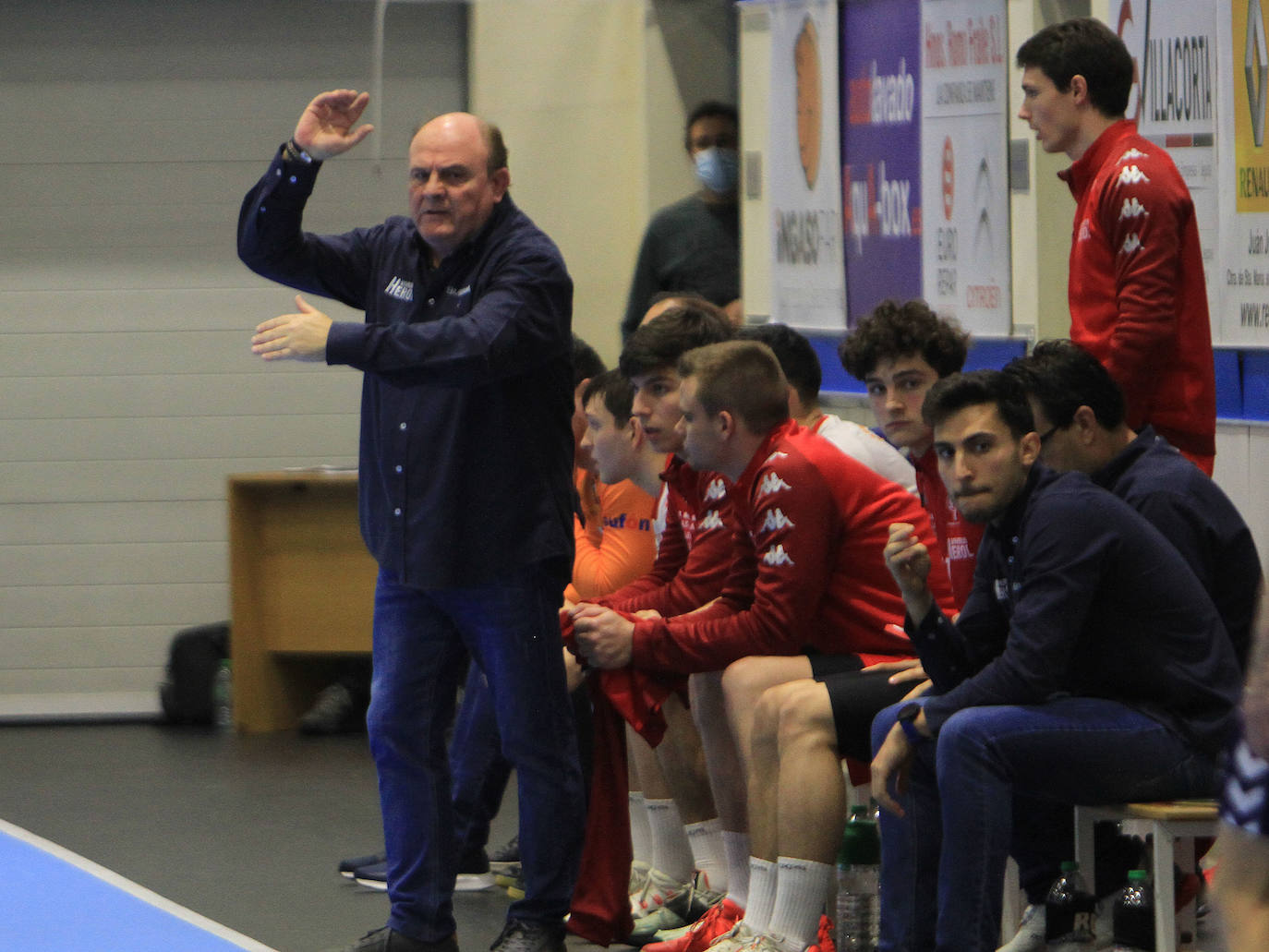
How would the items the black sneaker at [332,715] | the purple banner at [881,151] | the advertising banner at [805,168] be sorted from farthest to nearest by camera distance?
the black sneaker at [332,715]
the advertising banner at [805,168]
the purple banner at [881,151]

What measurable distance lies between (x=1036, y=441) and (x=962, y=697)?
0.50 meters

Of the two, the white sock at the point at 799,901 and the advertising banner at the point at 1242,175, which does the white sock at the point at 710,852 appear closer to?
the white sock at the point at 799,901

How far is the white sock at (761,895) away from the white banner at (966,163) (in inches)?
108

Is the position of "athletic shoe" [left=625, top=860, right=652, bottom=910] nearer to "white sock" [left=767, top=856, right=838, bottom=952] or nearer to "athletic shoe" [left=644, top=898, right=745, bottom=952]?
"athletic shoe" [left=644, top=898, right=745, bottom=952]

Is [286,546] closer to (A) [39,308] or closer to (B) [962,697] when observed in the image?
(A) [39,308]

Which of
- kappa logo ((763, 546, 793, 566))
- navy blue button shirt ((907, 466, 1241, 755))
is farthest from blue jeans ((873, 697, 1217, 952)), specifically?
kappa logo ((763, 546, 793, 566))

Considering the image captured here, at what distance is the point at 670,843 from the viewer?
4.52m

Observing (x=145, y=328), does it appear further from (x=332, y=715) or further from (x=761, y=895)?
(x=761, y=895)

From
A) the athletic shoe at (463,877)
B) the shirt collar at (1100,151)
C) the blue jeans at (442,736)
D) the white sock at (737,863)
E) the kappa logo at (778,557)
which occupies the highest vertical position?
the shirt collar at (1100,151)

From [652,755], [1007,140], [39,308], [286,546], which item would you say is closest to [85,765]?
[286,546]

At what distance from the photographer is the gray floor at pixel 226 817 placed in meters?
4.85

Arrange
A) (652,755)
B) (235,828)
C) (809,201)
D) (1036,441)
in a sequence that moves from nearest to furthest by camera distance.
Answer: (1036,441), (652,755), (235,828), (809,201)

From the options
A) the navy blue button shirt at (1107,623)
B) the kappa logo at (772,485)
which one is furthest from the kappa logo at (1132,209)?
the kappa logo at (772,485)

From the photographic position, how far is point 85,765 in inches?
276
